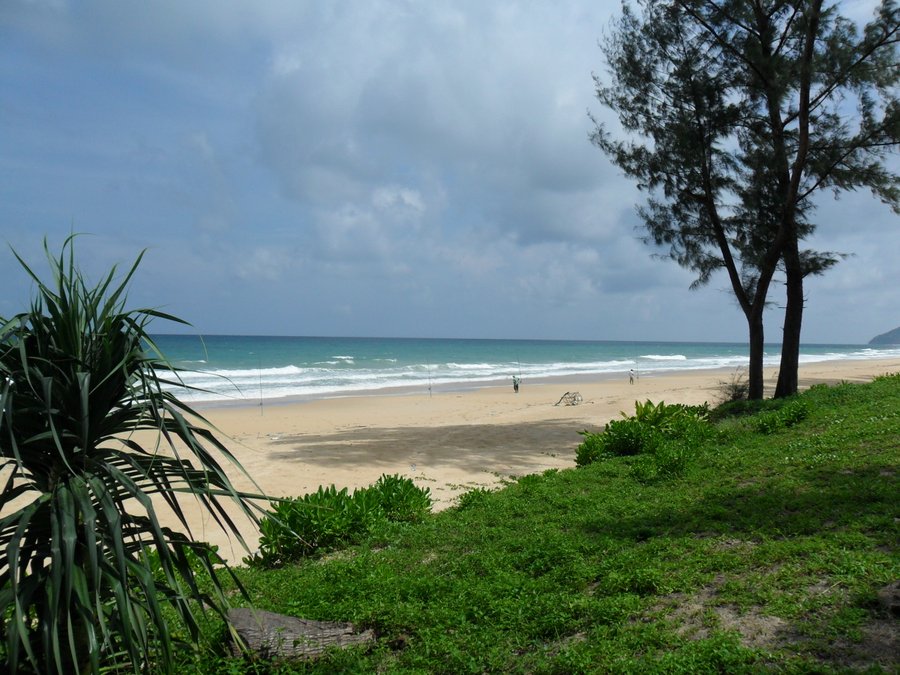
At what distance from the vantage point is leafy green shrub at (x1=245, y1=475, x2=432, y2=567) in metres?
5.74

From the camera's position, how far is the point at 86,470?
2.65m

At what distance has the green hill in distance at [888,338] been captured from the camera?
16326 cm

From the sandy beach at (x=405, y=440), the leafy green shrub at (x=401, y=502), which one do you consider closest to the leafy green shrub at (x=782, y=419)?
the sandy beach at (x=405, y=440)

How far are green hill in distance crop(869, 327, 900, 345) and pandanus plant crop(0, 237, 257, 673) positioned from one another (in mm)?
186988

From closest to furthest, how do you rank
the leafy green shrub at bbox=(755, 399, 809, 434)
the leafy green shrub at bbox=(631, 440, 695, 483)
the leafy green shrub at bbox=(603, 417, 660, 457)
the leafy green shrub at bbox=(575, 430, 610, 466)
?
the leafy green shrub at bbox=(631, 440, 695, 483), the leafy green shrub at bbox=(755, 399, 809, 434), the leafy green shrub at bbox=(575, 430, 610, 466), the leafy green shrub at bbox=(603, 417, 660, 457)

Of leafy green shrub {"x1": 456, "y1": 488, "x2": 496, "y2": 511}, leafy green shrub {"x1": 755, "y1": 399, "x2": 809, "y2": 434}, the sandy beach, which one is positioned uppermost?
leafy green shrub {"x1": 755, "y1": 399, "x2": 809, "y2": 434}

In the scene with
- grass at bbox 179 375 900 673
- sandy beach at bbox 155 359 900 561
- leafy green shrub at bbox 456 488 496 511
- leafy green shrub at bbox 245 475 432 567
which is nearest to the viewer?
grass at bbox 179 375 900 673

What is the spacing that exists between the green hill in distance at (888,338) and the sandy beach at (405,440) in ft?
562

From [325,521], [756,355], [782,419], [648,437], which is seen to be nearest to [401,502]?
[325,521]

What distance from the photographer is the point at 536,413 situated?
1802cm

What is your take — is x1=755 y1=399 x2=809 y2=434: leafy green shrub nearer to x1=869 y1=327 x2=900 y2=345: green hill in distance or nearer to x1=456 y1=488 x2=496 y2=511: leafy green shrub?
x1=456 y1=488 x2=496 y2=511: leafy green shrub

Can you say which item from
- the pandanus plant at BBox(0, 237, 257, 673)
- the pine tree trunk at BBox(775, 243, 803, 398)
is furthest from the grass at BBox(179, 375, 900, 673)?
the pine tree trunk at BBox(775, 243, 803, 398)

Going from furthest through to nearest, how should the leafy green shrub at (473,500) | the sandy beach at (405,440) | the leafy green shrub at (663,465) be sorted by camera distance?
the sandy beach at (405,440)
the leafy green shrub at (663,465)
the leafy green shrub at (473,500)

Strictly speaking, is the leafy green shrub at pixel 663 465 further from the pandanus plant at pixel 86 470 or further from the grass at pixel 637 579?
the pandanus plant at pixel 86 470
